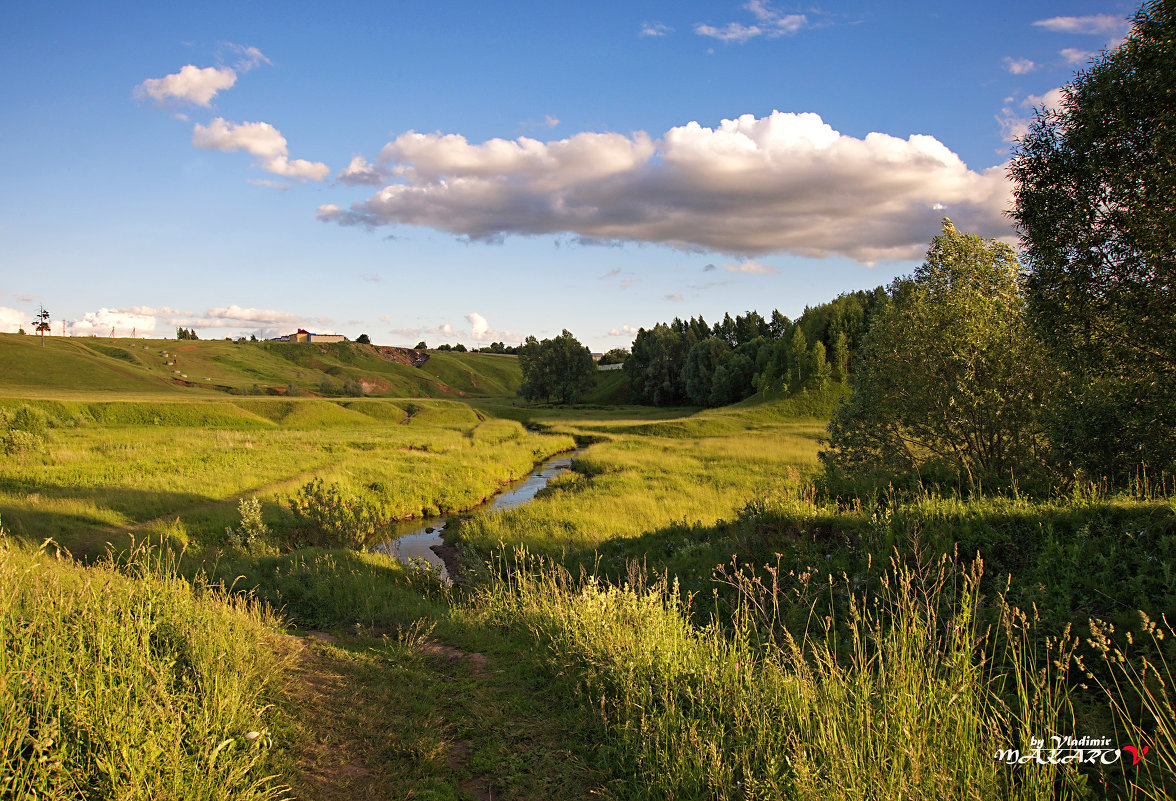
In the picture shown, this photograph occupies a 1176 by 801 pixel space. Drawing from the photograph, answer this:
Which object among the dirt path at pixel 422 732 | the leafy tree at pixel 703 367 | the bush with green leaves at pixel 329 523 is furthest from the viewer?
the leafy tree at pixel 703 367

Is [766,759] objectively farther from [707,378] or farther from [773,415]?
[707,378]

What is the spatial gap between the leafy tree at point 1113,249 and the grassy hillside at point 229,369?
63669 millimetres

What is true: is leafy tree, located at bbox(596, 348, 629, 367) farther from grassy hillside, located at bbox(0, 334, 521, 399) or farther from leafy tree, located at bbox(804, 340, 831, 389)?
leafy tree, located at bbox(804, 340, 831, 389)

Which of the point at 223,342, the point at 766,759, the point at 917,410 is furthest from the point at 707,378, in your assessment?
the point at 223,342

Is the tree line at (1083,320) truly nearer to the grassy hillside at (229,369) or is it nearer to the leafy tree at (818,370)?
the leafy tree at (818,370)

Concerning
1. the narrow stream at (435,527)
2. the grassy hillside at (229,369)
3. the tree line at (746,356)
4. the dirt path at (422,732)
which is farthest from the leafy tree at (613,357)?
the dirt path at (422,732)

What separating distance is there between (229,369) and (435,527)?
94.7 metres

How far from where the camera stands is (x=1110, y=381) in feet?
42.6

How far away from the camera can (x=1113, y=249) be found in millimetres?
12906

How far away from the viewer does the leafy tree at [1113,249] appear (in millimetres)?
11812

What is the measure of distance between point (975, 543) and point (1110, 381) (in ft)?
26.8

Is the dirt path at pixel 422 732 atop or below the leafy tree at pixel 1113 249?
below

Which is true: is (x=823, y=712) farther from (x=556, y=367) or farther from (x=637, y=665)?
(x=556, y=367)

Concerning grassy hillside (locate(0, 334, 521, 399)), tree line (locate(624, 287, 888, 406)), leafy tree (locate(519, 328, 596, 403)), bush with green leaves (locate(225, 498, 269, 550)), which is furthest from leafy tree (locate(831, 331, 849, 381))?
grassy hillside (locate(0, 334, 521, 399))
